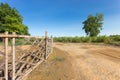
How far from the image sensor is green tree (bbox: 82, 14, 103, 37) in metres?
53.4

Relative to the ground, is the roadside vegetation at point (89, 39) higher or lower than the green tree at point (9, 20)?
lower

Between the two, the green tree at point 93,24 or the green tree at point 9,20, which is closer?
the green tree at point 9,20

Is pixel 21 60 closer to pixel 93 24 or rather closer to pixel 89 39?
pixel 89 39

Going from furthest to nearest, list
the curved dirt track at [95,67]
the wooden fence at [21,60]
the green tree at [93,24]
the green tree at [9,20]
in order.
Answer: the green tree at [93,24]
the green tree at [9,20]
the curved dirt track at [95,67]
the wooden fence at [21,60]

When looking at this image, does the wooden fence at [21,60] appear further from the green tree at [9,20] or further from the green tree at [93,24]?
the green tree at [93,24]

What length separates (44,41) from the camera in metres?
10.0

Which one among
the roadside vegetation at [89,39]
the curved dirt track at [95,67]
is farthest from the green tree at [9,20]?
the curved dirt track at [95,67]

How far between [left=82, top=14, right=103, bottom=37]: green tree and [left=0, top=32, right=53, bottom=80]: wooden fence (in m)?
46.1

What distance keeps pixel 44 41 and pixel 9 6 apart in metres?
35.4

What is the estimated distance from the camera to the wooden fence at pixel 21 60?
4.09 meters

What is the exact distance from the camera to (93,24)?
2121 inches

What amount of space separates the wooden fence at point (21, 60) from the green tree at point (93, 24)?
4605 cm

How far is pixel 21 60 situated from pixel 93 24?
50.9 meters

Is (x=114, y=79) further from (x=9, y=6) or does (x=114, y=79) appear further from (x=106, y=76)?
(x=9, y=6)
